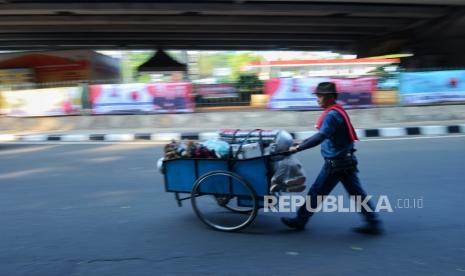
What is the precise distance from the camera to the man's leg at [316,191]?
4.45 metres

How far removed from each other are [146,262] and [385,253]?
1.93 metres

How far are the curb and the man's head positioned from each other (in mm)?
7146

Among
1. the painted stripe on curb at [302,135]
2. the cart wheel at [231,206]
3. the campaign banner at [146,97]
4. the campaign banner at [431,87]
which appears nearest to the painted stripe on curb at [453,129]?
the campaign banner at [431,87]

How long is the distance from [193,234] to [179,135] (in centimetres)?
850

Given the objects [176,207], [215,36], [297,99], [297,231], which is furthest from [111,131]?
[215,36]

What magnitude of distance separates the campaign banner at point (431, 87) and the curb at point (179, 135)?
8.48ft

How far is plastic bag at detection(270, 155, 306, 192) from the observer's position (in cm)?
443

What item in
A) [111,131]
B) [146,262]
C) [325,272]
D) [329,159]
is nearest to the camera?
[325,272]

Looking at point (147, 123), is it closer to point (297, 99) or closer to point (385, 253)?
point (297, 99)

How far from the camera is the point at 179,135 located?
42.7ft

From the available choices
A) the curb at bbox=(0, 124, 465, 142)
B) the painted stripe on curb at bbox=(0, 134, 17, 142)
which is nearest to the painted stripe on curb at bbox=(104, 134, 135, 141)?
the curb at bbox=(0, 124, 465, 142)

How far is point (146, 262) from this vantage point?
12.8 feet

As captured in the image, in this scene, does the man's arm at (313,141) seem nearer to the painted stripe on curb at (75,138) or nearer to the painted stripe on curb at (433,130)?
the painted stripe on curb at (433,130)

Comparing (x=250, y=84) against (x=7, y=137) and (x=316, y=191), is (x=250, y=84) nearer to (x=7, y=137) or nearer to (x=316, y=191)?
(x=7, y=137)
